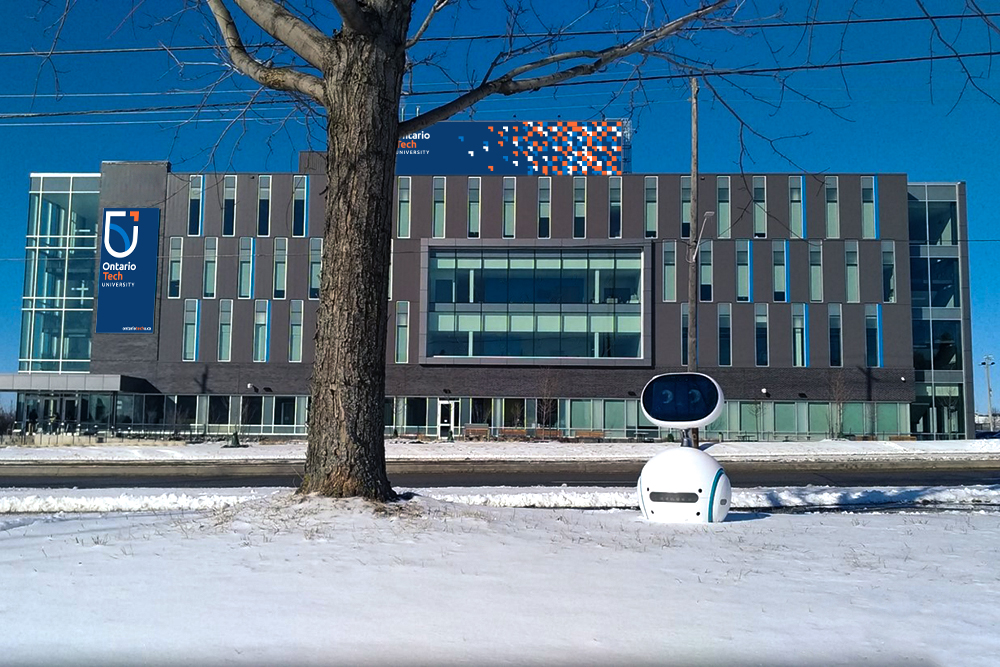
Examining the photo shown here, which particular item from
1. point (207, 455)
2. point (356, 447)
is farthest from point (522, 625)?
point (207, 455)

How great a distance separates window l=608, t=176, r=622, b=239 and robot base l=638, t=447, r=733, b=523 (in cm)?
3962

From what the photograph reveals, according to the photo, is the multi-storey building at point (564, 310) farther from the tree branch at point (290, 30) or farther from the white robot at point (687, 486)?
the tree branch at point (290, 30)

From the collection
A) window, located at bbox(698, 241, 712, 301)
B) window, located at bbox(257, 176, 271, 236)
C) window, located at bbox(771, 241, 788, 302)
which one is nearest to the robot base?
window, located at bbox(698, 241, 712, 301)

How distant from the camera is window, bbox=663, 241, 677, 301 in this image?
153ft

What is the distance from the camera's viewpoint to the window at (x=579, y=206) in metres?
47.6

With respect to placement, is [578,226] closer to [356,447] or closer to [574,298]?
[574,298]

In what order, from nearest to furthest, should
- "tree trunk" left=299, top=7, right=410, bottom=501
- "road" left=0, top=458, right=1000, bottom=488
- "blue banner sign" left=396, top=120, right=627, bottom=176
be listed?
1. "tree trunk" left=299, top=7, right=410, bottom=501
2. "road" left=0, top=458, right=1000, bottom=488
3. "blue banner sign" left=396, top=120, right=627, bottom=176

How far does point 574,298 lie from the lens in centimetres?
4734

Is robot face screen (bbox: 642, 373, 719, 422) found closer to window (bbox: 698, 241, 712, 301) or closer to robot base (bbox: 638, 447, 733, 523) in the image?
robot base (bbox: 638, 447, 733, 523)

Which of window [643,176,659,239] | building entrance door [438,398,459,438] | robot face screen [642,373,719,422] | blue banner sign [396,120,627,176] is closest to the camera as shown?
robot face screen [642,373,719,422]

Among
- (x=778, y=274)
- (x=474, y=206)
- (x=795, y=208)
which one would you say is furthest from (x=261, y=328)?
(x=795, y=208)

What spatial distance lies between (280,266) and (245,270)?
197 centimetres

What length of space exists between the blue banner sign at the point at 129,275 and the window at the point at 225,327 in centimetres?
383

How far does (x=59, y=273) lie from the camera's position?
166 ft
